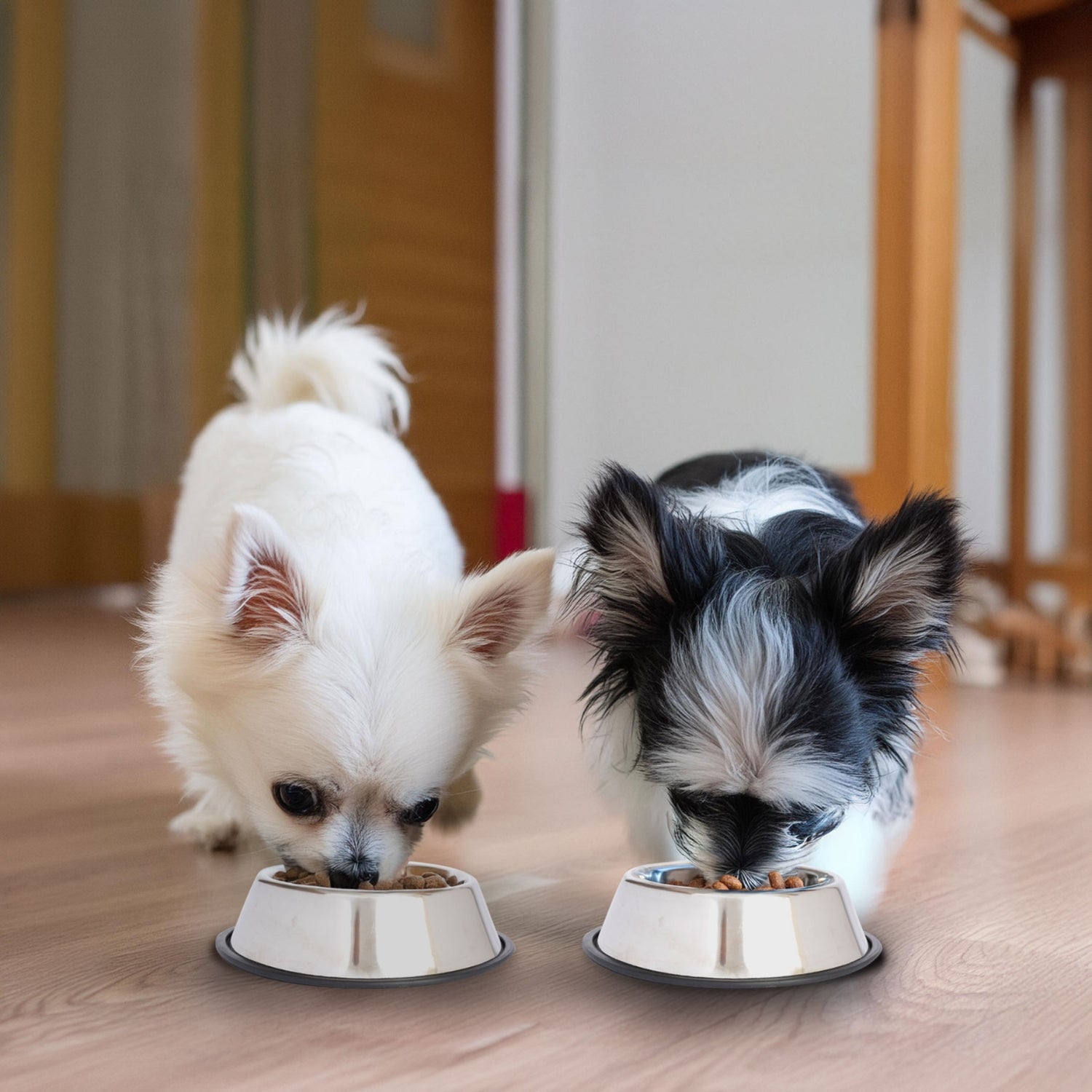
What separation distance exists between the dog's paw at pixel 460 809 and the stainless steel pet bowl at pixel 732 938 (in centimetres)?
60

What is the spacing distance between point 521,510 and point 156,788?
444 cm

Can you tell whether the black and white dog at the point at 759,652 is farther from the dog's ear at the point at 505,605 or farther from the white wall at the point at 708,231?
the white wall at the point at 708,231

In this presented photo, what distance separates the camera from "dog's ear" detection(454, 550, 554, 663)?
163 cm

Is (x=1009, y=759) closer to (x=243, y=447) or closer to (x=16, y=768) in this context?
(x=243, y=447)

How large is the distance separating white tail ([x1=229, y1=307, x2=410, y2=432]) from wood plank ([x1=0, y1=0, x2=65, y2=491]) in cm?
430

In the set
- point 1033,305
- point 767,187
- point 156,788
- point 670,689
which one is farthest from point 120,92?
point 670,689

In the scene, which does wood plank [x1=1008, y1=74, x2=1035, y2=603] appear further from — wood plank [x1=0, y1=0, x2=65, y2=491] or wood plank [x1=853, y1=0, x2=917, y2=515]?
wood plank [x1=0, y1=0, x2=65, y2=491]

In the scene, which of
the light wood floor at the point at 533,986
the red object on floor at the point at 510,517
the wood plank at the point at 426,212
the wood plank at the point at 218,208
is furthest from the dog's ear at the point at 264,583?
the red object on floor at the point at 510,517

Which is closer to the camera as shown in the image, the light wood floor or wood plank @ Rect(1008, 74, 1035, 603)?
the light wood floor

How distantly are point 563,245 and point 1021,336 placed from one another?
245cm

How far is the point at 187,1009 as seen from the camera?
1306 millimetres

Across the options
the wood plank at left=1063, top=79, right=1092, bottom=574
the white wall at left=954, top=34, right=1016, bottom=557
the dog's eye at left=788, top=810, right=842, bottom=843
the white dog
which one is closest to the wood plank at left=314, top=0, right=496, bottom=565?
the white wall at left=954, top=34, right=1016, bottom=557

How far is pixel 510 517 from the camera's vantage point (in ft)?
22.5

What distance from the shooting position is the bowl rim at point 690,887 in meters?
1.42
